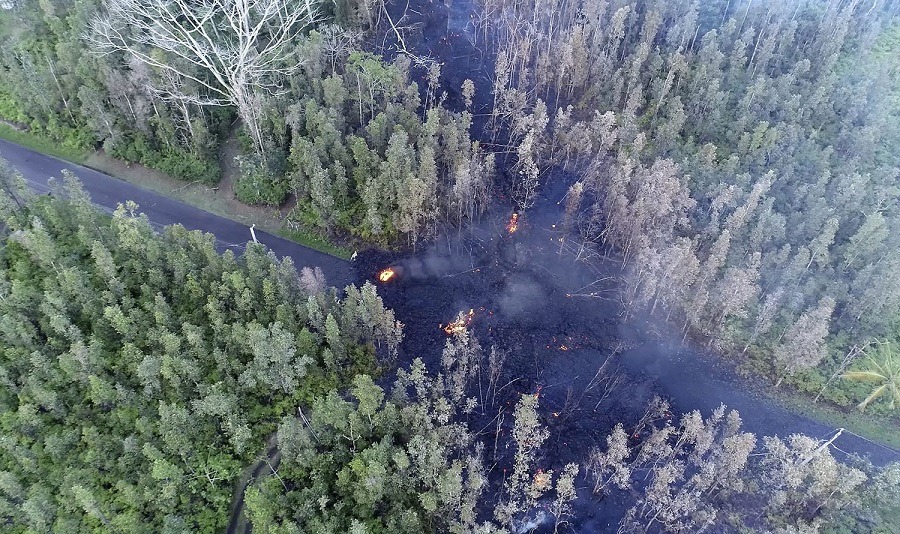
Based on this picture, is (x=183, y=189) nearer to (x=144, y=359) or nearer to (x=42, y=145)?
(x=42, y=145)

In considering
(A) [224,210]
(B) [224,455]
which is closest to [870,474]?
(B) [224,455]

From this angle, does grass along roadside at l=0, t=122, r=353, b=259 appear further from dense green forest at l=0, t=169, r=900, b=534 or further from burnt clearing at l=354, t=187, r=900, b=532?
dense green forest at l=0, t=169, r=900, b=534

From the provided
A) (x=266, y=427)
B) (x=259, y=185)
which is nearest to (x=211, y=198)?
(x=259, y=185)

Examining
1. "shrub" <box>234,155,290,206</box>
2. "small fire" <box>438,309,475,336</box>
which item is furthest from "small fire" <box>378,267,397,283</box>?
"shrub" <box>234,155,290,206</box>

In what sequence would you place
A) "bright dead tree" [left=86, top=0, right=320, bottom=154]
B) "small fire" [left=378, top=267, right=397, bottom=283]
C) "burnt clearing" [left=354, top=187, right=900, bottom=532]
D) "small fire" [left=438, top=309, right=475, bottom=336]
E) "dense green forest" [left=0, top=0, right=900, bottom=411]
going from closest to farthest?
1. "burnt clearing" [left=354, top=187, right=900, bottom=532]
2. "small fire" [left=438, top=309, right=475, bottom=336]
3. "dense green forest" [left=0, top=0, right=900, bottom=411]
4. "small fire" [left=378, top=267, right=397, bottom=283]
5. "bright dead tree" [left=86, top=0, right=320, bottom=154]

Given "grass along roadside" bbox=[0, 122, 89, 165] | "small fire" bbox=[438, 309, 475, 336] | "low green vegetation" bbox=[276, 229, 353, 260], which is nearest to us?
"small fire" bbox=[438, 309, 475, 336]

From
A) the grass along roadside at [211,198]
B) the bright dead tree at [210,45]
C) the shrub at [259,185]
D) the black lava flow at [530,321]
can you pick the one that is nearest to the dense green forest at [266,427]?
the black lava flow at [530,321]
